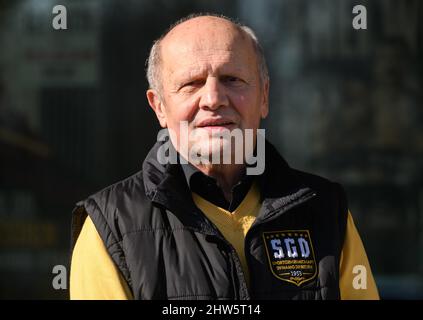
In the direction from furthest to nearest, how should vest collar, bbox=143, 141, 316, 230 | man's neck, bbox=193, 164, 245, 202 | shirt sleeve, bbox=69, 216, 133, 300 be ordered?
man's neck, bbox=193, 164, 245, 202 < vest collar, bbox=143, 141, 316, 230 < shirt sleeve, bbox=69, 216, 133, 300

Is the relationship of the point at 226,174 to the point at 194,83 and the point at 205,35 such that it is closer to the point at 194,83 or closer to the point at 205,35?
the point at 194,83

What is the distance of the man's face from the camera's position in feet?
6.45

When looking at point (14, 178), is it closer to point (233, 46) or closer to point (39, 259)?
point (39, 259)

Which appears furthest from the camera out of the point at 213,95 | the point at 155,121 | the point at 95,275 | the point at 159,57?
the point at 155,121

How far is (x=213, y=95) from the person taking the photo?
1951 millimetres

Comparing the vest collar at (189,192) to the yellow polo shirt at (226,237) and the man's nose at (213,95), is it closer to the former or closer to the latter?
the yellow polo shirt at (226,237)

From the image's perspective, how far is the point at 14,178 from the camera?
18.1 ft

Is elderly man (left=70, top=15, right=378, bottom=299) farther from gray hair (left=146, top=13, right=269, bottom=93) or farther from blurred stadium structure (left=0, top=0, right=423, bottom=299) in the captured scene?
blurred stadium structure (left=0, top=0, right=423, bottom=299)

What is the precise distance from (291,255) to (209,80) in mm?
510

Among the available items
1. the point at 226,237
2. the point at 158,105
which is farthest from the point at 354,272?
the point at 158,105

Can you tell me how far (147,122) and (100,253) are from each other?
12.0 feet

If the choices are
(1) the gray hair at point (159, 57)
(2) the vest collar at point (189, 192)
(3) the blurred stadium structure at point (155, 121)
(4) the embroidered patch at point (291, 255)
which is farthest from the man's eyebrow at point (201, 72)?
(3) the blurred stadium structure at point (155, 121)

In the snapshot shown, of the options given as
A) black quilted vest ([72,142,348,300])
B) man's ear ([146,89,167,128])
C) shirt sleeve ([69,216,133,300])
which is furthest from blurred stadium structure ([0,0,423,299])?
shirt sleeve ([69,216,133,300])
